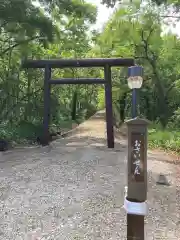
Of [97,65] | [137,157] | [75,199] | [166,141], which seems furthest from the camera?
[166,141]

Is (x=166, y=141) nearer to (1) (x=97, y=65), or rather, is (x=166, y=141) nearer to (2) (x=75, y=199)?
(1) (x=97, y=65)

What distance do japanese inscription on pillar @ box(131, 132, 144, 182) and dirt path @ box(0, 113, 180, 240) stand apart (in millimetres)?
1116

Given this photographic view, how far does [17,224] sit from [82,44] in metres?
13.5

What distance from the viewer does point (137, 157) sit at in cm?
325

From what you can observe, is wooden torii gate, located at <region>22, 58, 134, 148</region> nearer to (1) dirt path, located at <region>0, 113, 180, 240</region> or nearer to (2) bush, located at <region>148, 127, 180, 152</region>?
(1) dirt path, located at <region>0, 113, 180, 240</region>

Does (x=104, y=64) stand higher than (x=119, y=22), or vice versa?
(x=119, y=22)

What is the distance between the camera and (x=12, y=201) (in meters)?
5.10

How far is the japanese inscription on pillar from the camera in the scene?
10.6 ft

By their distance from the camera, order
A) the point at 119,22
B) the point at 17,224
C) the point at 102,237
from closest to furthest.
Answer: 1. the point at 102,237
2. the point at 17,224
3. the point at 119,22

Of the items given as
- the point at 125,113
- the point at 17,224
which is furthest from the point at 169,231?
the point at 125,113

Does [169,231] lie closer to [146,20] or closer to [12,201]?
[12,201]

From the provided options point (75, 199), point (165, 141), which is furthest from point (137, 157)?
point (165, 141)

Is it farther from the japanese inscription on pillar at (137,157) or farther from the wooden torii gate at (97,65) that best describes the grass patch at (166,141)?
the japanese inscription on pillar at (137,157)

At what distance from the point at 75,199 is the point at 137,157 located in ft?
6.89
